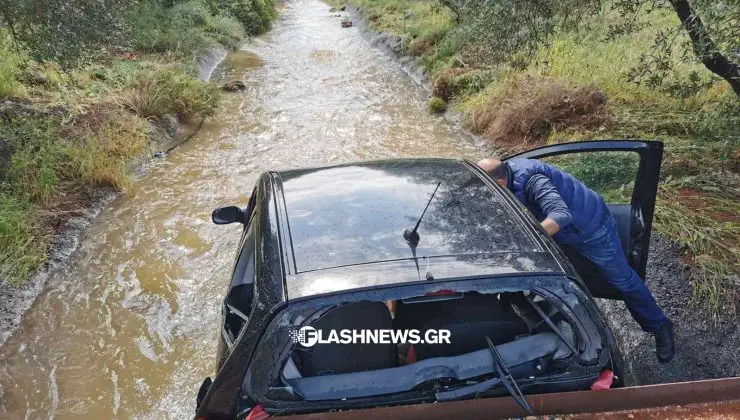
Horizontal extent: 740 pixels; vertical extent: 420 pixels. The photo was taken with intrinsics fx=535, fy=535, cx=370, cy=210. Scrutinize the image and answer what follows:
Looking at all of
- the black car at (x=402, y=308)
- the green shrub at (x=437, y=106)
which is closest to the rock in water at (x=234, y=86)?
the green shrub at (x=437, y=106)

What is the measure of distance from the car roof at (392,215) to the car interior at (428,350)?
246 mm

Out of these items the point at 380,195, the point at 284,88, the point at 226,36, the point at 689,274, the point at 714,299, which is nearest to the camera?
the point at 380,195

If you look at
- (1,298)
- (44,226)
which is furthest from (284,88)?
(1,298)

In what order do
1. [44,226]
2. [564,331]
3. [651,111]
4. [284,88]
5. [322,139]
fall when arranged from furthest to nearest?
1. [284,88]
2. [322,139]
3. [651,111]
4. [44,226]
5. [564,331]

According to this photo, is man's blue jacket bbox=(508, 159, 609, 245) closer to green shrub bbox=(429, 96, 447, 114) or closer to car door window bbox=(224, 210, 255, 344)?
car door window bbox=(224, 210, 255, 344)

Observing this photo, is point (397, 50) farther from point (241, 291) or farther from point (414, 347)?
point (414, 347)

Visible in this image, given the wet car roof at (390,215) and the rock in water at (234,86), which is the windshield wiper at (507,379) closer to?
the wet car roof at (390,215)

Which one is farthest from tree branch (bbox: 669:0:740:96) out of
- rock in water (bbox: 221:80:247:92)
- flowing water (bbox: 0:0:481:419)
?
rock in water (bbox: 221:80:247:92)

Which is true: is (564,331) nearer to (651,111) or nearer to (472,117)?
(651,111)

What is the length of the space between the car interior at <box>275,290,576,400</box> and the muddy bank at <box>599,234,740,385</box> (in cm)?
193

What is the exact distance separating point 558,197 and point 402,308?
4.35 ft

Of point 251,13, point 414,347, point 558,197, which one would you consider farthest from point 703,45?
point 251,13

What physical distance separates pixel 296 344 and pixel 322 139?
7912 millimetres

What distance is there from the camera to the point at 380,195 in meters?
2.85
